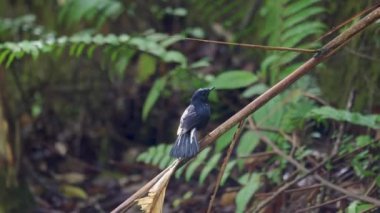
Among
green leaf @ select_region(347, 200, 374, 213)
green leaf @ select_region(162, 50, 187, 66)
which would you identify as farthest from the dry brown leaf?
green leaf @ select_region(162, 50, 187, 66)

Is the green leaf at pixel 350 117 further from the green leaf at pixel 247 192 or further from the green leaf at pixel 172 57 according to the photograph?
the green leaf at pixel 172 57

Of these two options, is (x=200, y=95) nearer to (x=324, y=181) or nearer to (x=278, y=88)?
(x=278, y=88)

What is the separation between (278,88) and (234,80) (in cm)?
140

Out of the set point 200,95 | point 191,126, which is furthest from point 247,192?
point 191,126

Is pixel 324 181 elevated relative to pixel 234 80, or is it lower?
lower

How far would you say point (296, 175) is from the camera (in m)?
3.42

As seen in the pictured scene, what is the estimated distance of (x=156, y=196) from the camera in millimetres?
2412

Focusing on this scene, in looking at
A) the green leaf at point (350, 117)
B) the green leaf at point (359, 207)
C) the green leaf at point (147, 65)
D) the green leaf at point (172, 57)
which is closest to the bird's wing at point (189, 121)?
the green leaf at point (350, 117)

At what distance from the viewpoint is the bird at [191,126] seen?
240 centimetres

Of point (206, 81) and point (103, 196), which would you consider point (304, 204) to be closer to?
point (206, 81)

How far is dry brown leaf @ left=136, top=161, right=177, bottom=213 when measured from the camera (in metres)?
2.37

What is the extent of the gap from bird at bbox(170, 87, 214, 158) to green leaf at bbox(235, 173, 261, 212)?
25.5 inches

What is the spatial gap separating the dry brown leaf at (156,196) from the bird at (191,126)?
0.06m

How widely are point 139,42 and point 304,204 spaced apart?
1.16m
